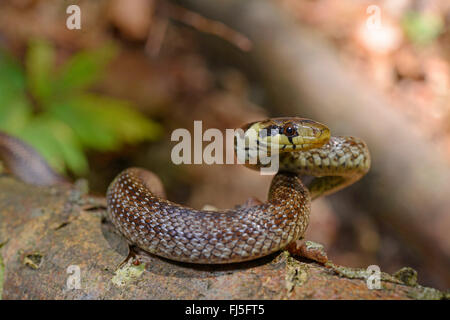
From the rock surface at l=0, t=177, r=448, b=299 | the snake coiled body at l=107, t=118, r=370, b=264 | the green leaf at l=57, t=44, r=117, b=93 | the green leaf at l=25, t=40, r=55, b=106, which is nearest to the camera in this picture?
the rock surface at l=0, t=177, r=448, b=299

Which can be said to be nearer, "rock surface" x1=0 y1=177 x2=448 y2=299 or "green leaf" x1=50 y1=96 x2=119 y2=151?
"rock surface" x1=0 y1=177 x2=448 y2=299

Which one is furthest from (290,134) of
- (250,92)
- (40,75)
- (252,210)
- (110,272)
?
(40,75)

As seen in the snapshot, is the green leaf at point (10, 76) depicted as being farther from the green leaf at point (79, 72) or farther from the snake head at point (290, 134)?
the snake head at point (290, 134)

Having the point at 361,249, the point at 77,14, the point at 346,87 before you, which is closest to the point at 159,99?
the point at 77,14

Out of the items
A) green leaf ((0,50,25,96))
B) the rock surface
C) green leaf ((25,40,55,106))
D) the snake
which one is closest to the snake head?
the snake

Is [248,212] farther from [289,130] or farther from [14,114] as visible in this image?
[14,114]

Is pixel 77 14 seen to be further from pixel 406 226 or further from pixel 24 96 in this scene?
pixel 406 226

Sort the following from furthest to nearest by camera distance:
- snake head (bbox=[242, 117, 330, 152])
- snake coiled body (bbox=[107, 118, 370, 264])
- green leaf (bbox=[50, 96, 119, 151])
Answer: green leaf (bbox=[50, 96, 119, 151]) < snake head (bbox=[242, 117, 330, 152]) < snake coiled body (bbox=[107, 118, 370, 264])

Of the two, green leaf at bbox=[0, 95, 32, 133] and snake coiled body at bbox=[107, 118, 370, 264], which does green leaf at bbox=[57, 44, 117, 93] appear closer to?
green leaf at bbox=[0, 95, 32, 133]

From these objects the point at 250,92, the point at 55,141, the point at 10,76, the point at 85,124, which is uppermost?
the point at 250,92
